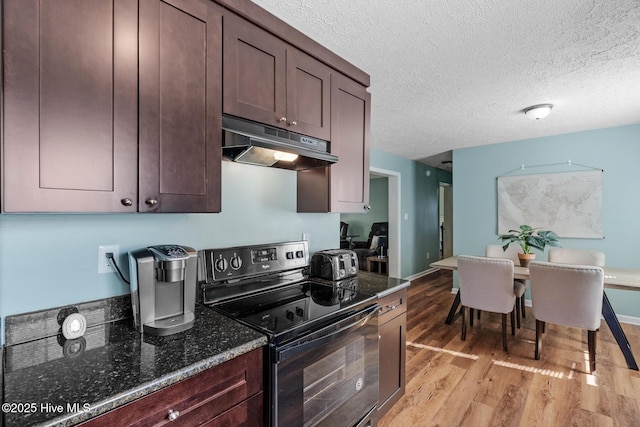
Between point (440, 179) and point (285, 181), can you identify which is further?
point (440, 179)

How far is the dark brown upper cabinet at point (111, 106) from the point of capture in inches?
34.2

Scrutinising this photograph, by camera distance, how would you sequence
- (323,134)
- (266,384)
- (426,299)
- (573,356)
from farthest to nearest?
1. (426,299)
2. (573,356)
3. (323,134)
4. (266,384)

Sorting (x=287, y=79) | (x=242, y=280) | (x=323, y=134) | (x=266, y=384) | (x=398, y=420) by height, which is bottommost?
(x=398, y=420)

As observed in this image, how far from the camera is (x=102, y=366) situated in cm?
91

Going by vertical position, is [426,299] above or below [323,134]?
below

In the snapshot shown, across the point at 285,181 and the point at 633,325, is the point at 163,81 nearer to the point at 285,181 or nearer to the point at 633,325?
the point at 285,181

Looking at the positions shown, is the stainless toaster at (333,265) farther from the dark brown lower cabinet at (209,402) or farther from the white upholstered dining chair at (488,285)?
the white upholstered dining chair at (488,285)

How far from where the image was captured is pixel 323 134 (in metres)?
1.80

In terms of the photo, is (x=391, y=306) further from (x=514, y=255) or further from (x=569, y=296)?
(x=514, y=255)

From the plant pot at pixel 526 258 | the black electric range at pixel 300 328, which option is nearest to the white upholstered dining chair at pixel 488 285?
the plant pot at pixel 526 258

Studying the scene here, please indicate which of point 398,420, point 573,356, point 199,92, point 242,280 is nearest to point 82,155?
point 199,92

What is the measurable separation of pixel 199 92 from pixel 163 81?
0.14 metres

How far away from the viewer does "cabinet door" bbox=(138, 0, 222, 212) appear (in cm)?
111

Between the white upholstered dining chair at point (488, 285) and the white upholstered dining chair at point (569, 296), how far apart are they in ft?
0.65
